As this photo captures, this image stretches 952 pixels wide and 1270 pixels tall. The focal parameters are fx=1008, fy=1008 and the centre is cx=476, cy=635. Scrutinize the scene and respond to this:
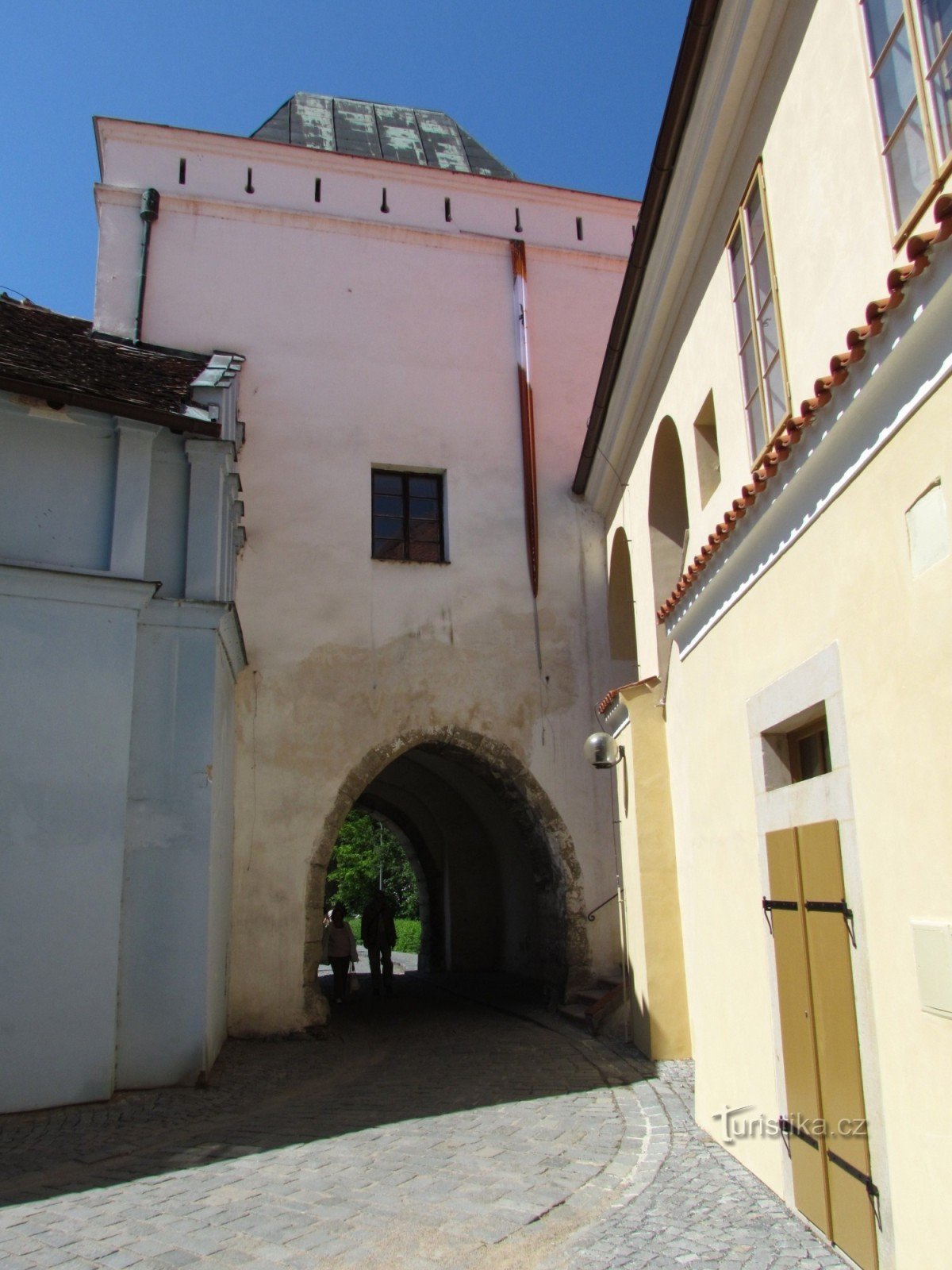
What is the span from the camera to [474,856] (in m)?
→ 16.6

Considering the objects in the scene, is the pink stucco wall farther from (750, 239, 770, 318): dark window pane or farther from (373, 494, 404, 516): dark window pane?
(750, 239, 770, 318): dark window pane

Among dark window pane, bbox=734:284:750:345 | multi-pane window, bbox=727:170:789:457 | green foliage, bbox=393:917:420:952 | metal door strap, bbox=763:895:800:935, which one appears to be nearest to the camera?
metal door strap, bbox=763:895:800:935

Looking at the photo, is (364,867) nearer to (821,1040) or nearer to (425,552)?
(425,552)

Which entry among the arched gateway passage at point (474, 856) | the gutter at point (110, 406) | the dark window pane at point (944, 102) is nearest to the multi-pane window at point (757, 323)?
the dark window pane at point (944, 102)

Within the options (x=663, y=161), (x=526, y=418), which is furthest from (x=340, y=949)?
(x=663, y=161)

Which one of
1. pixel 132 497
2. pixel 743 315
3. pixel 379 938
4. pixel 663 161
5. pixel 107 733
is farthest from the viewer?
pixel 379 938

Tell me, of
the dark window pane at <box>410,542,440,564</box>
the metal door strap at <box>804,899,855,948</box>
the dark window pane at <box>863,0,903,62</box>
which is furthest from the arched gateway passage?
the dark window pane at <box>863,0,903,62</box>

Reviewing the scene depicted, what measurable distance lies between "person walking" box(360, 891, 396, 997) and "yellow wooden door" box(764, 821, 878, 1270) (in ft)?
34.0

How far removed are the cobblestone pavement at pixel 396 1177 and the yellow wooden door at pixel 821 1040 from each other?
23cm

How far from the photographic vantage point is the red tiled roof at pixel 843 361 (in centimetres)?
296

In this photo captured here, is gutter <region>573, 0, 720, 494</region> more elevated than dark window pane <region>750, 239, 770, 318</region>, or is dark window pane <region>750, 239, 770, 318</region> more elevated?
gutter <region>573, 0, 720, 494</region>

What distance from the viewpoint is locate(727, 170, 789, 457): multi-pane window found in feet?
18.1

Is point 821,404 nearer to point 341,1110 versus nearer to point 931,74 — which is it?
point 931,74

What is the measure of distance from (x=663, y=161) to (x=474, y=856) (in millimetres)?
12106
